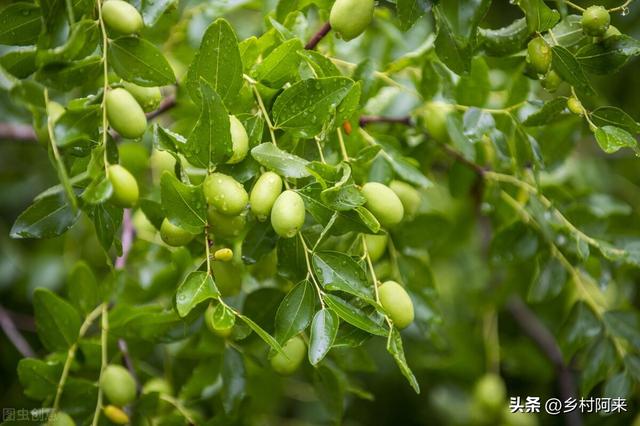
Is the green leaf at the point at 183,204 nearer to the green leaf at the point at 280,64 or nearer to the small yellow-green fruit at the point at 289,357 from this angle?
the green leaf at the point at 280,64

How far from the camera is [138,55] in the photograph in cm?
92

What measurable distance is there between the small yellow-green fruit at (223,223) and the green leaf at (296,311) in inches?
4.4

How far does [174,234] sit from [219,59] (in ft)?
0.77

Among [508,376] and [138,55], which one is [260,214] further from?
[508,376]

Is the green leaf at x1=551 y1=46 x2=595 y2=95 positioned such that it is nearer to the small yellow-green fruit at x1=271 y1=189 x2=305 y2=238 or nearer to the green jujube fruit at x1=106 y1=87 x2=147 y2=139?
the small yellow-green fruit at x1=271 y1=189 x2=305 y2=238

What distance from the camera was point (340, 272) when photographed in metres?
0.94

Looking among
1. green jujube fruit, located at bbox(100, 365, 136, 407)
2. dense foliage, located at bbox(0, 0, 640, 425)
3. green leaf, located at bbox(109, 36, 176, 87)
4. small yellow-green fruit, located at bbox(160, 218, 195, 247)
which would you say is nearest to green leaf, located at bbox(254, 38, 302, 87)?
dense foliage, located at bbox(0, 0, 640, 425)

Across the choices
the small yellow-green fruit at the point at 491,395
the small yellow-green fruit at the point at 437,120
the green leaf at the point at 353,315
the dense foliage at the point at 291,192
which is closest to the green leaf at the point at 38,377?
the dense foliage at the point at 291,192

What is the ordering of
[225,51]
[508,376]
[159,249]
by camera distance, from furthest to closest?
[508,376] < [159,249] < [225,51]

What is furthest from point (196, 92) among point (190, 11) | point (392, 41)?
point (392, 41)

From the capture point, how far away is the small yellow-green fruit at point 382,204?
959 mm

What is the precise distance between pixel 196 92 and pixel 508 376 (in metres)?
1.64

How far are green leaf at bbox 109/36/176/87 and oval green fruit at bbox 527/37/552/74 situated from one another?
48 cm

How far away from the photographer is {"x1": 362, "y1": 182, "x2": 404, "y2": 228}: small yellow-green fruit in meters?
0.96
